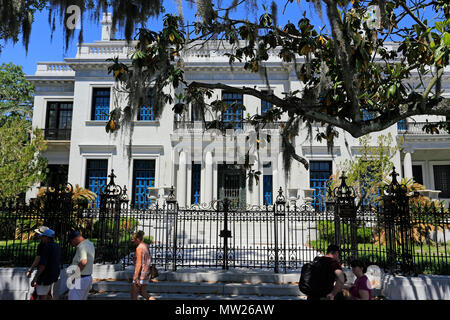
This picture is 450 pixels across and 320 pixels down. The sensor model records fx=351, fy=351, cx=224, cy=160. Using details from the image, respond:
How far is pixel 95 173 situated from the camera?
21.7 metres

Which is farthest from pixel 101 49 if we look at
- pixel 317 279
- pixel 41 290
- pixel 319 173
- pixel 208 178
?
pixel 317 279

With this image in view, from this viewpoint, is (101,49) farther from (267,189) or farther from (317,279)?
(317,279)

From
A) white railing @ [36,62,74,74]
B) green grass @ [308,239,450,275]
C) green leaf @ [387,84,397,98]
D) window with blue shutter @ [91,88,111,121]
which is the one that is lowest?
green grass @ [308,239,450,275]

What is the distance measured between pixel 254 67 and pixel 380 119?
11.4 ft

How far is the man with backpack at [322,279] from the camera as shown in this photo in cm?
471

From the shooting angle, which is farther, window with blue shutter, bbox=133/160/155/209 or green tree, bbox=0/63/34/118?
green tree, bbox=0/63/34/118

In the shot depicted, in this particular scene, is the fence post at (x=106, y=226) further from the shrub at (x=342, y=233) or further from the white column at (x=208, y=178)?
the white column at (x=208, y=178)

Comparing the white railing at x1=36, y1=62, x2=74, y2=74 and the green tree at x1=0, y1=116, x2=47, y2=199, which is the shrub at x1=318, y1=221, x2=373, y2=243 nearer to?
the green tree at x1=0, y1=116, x2=47, y2=199

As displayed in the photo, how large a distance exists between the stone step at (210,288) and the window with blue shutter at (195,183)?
1341 centimetres

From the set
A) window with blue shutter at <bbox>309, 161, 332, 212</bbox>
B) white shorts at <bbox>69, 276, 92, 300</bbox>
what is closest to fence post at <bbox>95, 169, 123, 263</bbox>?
white shorts at <bbox>69, 276, 92, 300</bbox>

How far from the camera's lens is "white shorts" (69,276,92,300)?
17.2ft

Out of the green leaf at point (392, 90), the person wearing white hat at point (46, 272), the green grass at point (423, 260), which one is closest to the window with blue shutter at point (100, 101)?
the green grass at point (423, 260)

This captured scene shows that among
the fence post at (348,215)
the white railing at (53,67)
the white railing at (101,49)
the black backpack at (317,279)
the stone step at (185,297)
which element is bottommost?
the stone step at (185,297)
